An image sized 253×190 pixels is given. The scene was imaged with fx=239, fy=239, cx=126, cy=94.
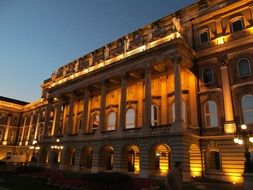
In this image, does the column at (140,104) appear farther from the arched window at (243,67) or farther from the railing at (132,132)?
the arched window at (243,67)

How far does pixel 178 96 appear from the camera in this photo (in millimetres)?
27156

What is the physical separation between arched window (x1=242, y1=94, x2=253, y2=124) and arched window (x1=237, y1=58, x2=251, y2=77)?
8.93 feet

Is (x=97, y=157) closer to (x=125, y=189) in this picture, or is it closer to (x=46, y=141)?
(x=46, y=141)

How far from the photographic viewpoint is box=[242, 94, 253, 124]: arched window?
26.1 m

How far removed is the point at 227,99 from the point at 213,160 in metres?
7.17

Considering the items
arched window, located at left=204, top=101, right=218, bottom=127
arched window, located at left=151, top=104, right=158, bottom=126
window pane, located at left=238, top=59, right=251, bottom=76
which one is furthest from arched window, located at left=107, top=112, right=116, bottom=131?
window pane, located at left=238, top=59, right=251, bottom=76

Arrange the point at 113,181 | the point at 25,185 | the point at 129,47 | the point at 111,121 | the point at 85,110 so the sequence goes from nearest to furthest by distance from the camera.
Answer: the point at 113,181 → the point at 25,185 → the point at 129,47 → the point at 85,110 → the point at 111,121

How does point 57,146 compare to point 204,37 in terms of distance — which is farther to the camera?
point 57,146

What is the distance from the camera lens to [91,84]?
1570 inches

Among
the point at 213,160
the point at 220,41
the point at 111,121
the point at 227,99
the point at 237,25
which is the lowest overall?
the point at 213,160

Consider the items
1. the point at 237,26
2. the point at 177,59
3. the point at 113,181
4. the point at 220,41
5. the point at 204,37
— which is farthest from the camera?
the point at 204,37

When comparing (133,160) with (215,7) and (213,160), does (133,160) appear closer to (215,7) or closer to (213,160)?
(213,160)

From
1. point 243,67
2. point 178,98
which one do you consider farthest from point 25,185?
point 243,67

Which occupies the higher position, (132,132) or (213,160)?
(132,132)
